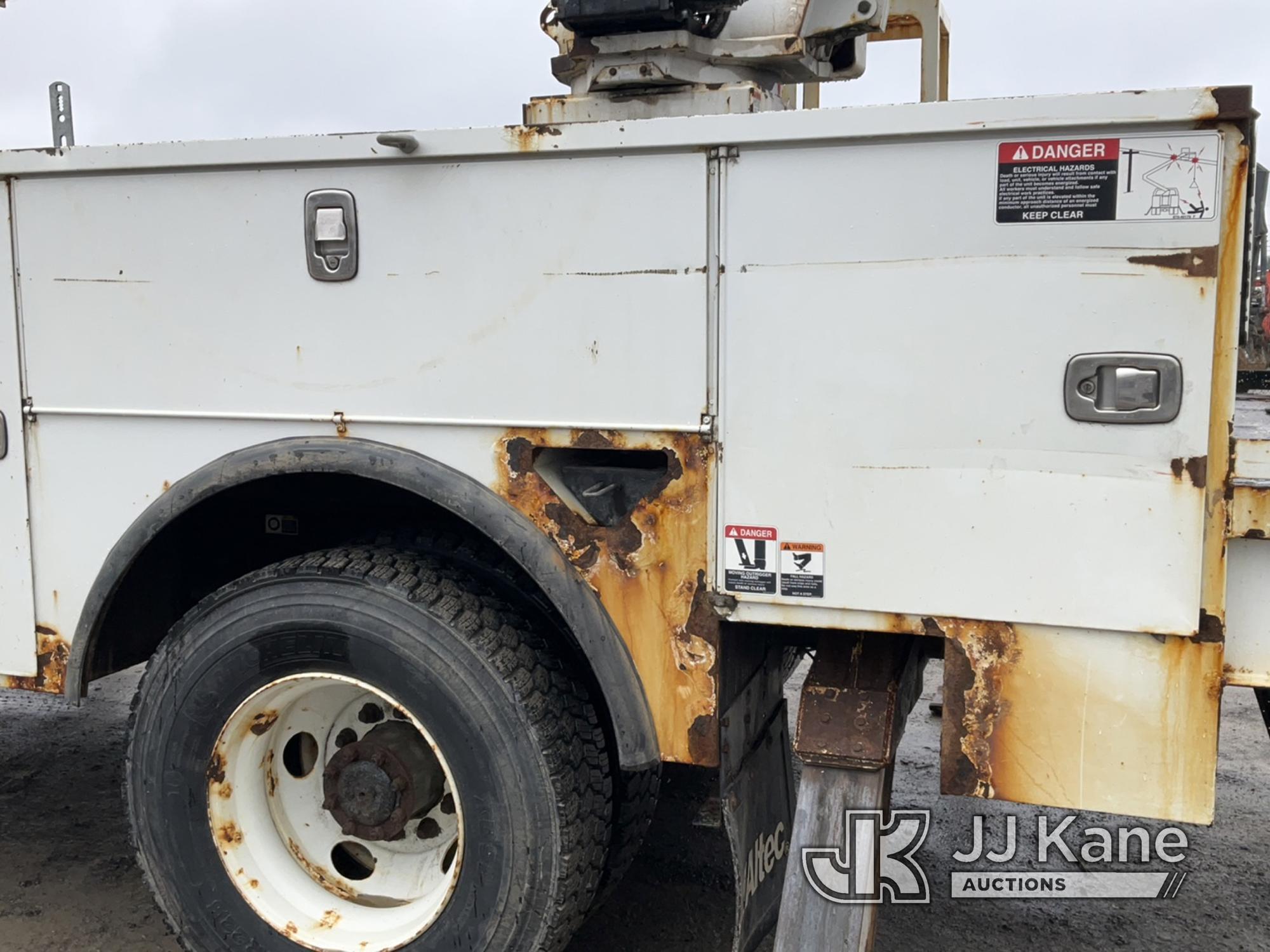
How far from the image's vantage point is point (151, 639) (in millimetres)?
2879

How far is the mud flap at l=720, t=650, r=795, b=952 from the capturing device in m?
2.34

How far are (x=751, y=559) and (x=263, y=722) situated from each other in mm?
1171

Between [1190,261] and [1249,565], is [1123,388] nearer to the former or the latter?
[1190,261]

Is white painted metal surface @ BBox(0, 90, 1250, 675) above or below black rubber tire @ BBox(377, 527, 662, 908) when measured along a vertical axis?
above

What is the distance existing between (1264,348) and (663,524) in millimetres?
4993

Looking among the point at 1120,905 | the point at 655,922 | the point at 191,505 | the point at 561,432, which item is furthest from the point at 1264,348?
the point at 191,505

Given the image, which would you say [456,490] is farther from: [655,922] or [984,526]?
[655,922]

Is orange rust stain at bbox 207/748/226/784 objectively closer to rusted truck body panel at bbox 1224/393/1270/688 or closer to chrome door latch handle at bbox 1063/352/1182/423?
chrome door latch handle at bbox 1063/352/1182/423

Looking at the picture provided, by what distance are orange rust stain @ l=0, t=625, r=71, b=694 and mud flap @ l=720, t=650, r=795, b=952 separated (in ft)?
4.93

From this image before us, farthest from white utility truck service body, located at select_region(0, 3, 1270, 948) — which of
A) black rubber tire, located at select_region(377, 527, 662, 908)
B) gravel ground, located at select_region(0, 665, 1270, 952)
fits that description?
gravel ground, located at select_region(0, 665, 1270, 952)

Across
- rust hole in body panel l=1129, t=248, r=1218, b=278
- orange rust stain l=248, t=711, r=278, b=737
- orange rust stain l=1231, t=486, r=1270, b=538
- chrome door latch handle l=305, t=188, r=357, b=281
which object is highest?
chrome door latch handle l=305, t=188, r=357, b=281

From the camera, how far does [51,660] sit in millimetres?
2656

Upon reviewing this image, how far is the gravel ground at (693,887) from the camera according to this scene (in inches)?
117

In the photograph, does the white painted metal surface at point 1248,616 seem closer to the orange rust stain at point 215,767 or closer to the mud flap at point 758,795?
the mud flap at point 758,795
